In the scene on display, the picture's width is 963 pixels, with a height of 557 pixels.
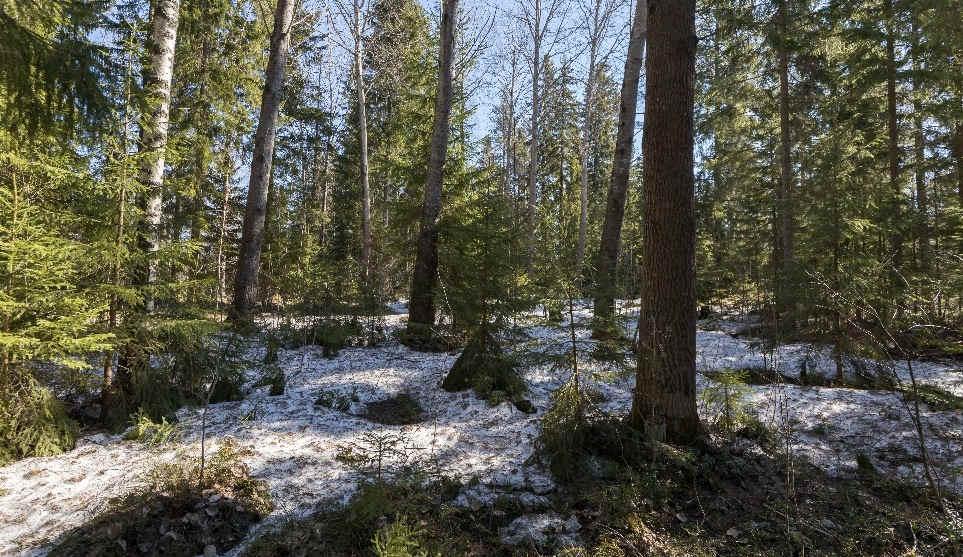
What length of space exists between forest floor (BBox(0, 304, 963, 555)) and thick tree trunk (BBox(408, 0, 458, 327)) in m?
1.39

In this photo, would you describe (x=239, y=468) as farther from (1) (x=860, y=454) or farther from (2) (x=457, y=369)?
(1) (x=860, y=454)

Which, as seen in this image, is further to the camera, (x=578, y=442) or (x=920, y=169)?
(x=920, y=169)

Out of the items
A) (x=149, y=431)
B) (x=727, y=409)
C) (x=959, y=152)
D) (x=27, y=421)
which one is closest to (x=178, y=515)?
(x=149, y=431)

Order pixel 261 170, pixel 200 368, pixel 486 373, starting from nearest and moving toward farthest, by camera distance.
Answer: pixel 200 368
pixel 486 373
pixel 261 170

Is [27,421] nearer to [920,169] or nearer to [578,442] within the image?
[578,442]

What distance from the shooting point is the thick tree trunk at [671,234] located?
3992 millimetres

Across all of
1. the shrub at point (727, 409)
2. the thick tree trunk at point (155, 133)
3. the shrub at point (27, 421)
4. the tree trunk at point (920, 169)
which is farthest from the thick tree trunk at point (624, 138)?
the shrub at point (27, 421)

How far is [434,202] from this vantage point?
27.1 ft

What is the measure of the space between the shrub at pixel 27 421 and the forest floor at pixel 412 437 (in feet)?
0.46

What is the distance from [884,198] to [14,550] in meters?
12.7

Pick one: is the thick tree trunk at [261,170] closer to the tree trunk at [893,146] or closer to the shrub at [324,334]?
the shrub at [324,334]

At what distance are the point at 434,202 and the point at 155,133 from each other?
4381mm

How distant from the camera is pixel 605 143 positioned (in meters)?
28.3

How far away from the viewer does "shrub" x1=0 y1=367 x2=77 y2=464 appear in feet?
12.8
